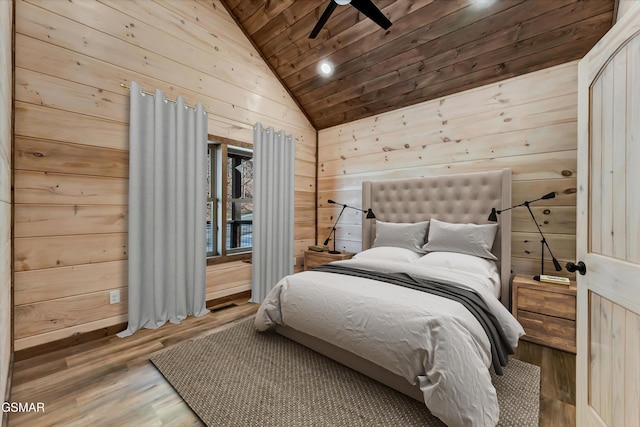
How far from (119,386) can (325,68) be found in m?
3.53

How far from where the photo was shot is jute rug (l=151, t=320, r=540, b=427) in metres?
1.42

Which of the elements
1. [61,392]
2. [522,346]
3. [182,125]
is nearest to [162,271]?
[61,392]

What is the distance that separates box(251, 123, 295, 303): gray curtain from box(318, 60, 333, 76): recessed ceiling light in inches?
35.5

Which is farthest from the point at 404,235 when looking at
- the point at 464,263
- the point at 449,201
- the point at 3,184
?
the point at 3,184

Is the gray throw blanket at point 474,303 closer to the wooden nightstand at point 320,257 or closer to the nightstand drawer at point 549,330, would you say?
the nightstand drawer at point 549,330

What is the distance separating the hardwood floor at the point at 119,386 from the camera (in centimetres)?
143

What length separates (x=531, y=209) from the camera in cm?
260

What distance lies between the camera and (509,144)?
2.74 m

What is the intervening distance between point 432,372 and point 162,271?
93.7 inches

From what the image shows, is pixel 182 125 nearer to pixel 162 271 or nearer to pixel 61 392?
pixel 162 271

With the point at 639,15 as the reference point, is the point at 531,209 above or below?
below

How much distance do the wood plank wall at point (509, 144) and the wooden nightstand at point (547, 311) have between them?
498 millimetres

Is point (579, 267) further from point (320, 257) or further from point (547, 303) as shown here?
point (320, 257)

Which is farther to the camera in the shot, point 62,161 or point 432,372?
point 62,161
